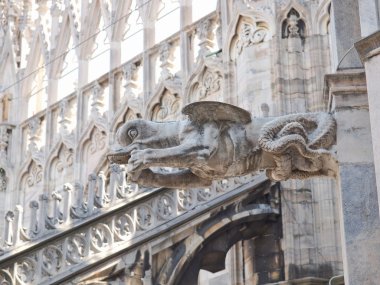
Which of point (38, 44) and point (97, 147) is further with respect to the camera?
point (38, 44)

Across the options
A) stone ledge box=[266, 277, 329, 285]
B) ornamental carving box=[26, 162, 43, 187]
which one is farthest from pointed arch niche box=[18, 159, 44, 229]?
Result: stone ledge box=[266, 277, 329, 285]

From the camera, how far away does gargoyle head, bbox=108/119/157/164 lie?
493 cm

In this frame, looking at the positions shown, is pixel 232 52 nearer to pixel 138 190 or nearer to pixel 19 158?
pixel 138 190

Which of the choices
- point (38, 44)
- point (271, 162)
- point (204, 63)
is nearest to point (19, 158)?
point (38, 44)

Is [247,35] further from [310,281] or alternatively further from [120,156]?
[120,156]

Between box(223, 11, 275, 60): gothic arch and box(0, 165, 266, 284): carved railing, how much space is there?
7.01 ft

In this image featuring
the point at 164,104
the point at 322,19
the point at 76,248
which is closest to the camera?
the point at 76,248

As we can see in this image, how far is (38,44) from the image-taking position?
58.6ft

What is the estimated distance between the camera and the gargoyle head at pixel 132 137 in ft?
16.2

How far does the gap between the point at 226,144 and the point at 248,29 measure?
7460mm

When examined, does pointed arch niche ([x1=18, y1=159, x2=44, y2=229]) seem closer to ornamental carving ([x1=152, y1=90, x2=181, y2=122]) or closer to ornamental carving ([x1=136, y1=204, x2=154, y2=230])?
ornamental carving ([x1=152, y1=90, x2=181, y2=122])

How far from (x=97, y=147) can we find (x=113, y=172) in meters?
4.43

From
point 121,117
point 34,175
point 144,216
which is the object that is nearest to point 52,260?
point 144,216

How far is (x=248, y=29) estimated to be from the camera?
1227 cm
